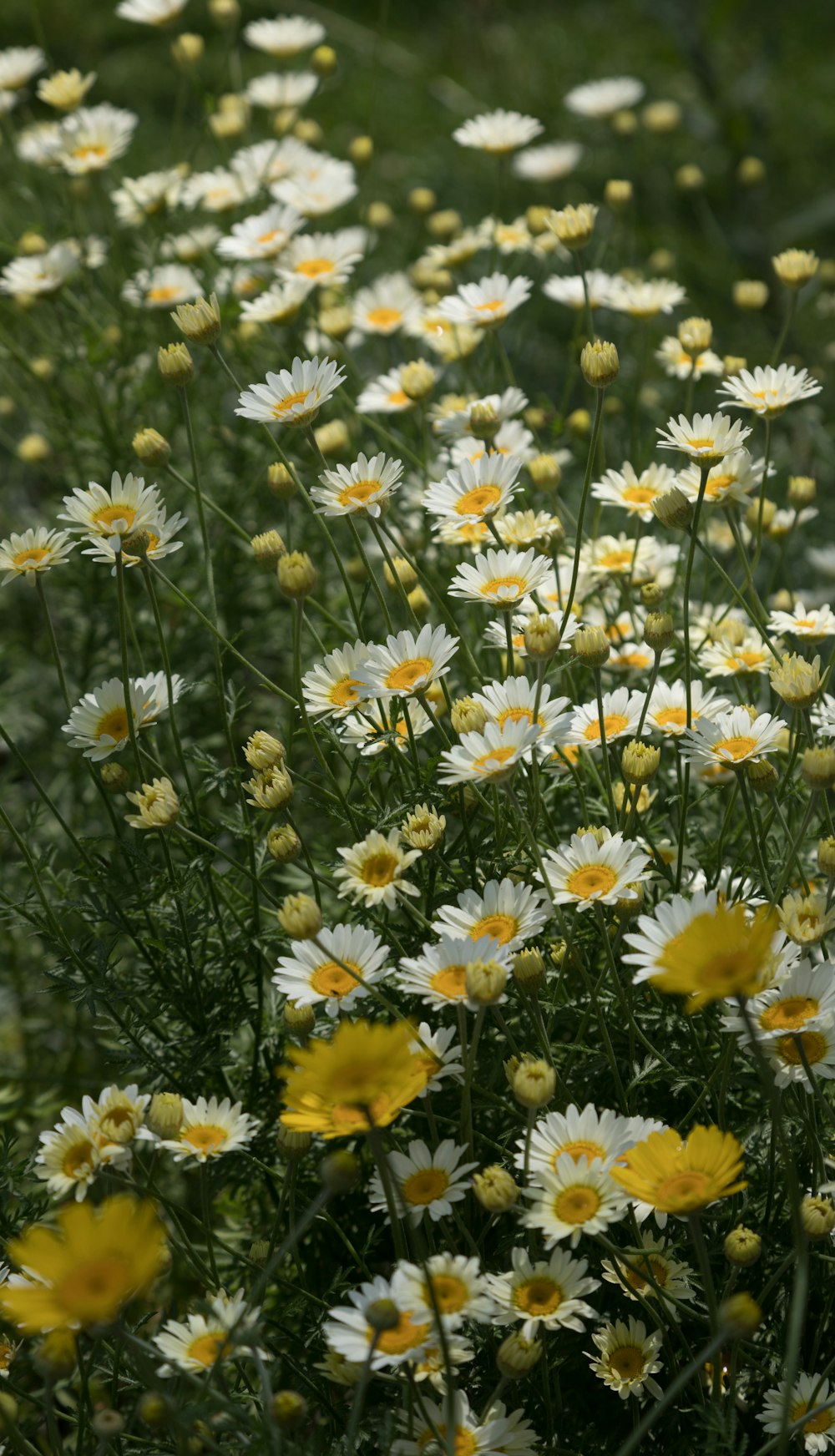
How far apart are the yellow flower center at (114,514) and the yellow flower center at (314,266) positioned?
973 millimetres

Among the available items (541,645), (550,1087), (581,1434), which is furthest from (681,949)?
(581,1434)

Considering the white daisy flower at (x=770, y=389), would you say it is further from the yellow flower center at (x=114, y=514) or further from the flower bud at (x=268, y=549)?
the yellow flower center at (x=114, y=514)

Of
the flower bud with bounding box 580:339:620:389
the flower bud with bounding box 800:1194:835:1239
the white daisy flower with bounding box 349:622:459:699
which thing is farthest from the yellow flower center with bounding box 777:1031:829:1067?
the flower bud with bounding box 580:339:620:389

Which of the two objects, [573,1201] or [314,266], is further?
[314,266]

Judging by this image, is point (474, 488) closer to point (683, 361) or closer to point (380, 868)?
point (380, 868)

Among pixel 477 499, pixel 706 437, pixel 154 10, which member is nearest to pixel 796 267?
pixel 706 437

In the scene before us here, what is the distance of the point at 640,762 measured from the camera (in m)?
1.42

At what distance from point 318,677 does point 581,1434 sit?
836 millimetres

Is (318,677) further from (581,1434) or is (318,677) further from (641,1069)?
(581,1434)

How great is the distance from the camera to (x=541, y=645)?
1.41 m

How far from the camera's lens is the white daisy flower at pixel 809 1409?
1242mm

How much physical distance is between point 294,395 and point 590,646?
1.62 ft

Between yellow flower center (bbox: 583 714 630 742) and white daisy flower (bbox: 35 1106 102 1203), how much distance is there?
2.28 ft

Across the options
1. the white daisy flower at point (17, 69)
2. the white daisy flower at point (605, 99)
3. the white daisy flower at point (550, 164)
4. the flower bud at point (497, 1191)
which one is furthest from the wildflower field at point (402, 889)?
the white daisy flower at point (605, 99)
